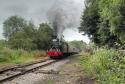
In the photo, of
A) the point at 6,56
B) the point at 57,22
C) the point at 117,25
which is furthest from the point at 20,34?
the point at 117,25

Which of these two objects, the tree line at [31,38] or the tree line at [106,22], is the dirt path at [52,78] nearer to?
the tree line at [106,22]

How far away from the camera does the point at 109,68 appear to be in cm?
1260

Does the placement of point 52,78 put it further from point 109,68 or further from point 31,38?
point 31,38

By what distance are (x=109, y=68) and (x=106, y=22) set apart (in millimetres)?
14091

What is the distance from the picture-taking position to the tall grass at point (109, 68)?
31.0ft

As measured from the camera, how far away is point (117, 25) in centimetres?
2012

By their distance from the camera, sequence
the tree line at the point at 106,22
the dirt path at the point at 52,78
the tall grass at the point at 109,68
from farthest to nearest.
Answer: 1. the tree line at the point at 106,22
2. the dirt path at the point at 52,78
3. the tall grass at the point at 109,68

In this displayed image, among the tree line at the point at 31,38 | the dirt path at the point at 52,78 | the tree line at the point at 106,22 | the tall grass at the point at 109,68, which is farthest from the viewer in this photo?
the tree line at the point at 31,38

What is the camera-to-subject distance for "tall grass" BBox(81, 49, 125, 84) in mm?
9438

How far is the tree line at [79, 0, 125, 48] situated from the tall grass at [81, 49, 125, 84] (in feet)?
1.86

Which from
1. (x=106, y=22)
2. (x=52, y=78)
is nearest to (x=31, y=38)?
(x=106, y=22)

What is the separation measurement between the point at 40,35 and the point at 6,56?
34396mm

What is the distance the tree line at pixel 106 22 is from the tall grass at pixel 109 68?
566mm

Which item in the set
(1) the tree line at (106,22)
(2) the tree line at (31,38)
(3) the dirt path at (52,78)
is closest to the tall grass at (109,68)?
(1) the tree line at (106,22)
